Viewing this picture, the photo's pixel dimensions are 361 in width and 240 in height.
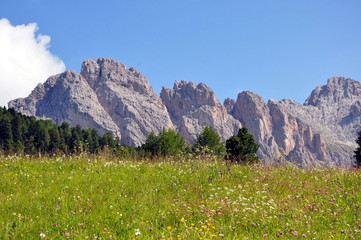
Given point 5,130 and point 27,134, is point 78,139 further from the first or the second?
point 27,134

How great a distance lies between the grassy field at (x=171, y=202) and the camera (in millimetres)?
6035

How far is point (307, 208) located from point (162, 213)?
3.77m

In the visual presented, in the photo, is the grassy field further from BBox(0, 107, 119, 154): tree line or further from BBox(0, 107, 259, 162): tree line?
BBox(0, 107, 119, 154): tree line

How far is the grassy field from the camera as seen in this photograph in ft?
19.8

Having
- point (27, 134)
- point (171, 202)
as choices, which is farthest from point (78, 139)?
point (171, 202)

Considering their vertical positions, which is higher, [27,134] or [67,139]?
[67,139]

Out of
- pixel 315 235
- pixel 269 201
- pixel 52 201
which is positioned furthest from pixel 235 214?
pixel 52 201

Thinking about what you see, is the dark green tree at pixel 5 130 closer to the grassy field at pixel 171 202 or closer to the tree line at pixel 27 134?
the tree line at pixel 27 134

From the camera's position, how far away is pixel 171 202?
26.2 feet

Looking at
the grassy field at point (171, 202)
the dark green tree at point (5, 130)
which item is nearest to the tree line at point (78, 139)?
the dark green tree at point (5, 130)

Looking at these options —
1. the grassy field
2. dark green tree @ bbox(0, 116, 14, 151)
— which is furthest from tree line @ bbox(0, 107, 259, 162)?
the grassy field

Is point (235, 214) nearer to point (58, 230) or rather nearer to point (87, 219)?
point (87, 219)

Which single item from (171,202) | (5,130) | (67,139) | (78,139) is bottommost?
(171,202)

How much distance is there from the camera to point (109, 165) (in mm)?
11609
